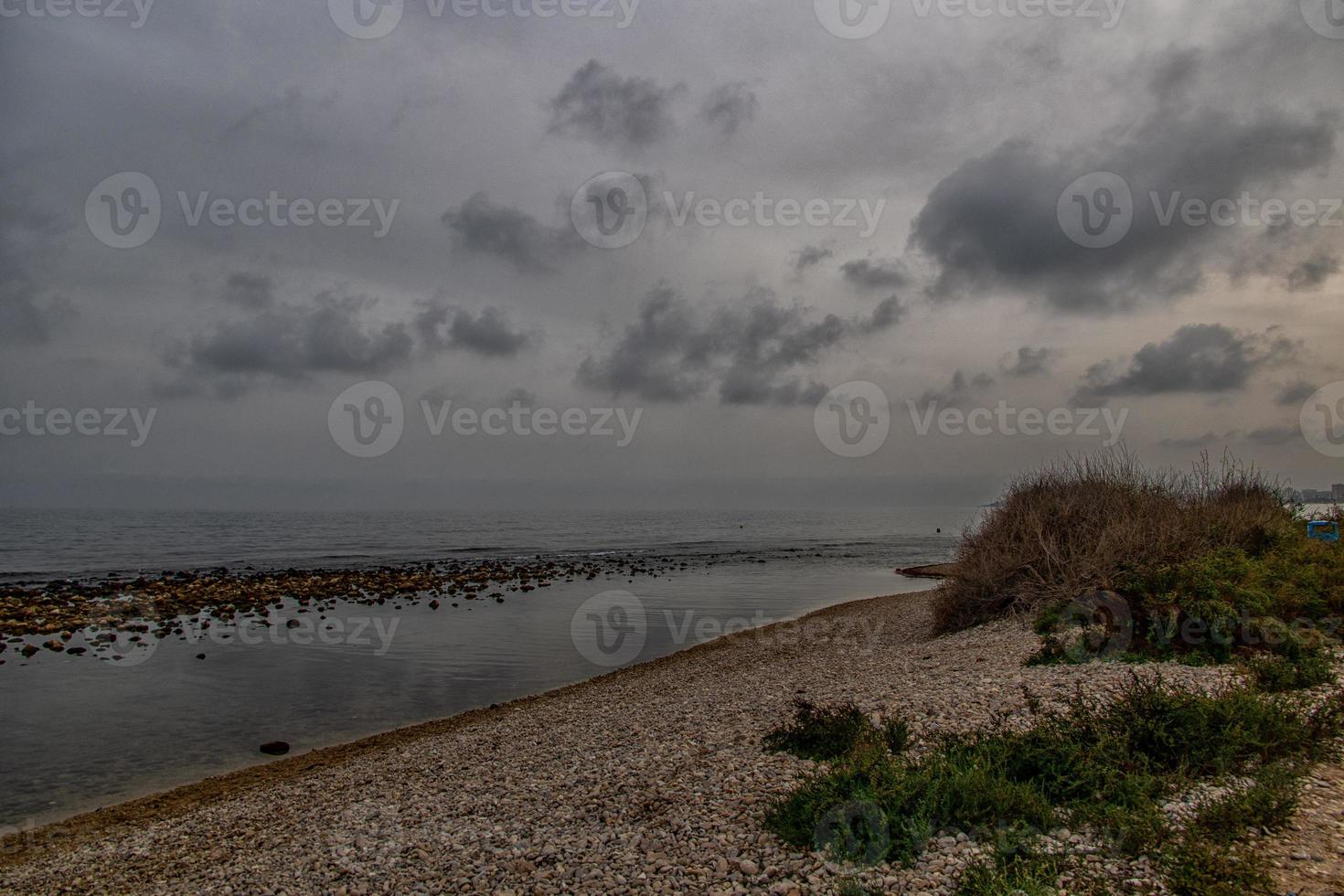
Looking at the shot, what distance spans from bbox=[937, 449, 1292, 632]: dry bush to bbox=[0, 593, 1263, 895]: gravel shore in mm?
3692

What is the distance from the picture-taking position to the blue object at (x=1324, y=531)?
20.2 metres

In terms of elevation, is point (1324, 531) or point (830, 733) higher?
point (1324, 531)

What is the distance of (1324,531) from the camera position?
68.5 feet

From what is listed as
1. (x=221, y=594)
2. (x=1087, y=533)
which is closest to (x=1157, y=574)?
(x=1087, y=533)

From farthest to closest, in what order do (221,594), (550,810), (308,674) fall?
(221,594)
(308,674)
(550,810)

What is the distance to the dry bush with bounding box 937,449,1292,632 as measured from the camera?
1666 centimetres

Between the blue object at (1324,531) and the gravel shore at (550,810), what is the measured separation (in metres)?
12.2

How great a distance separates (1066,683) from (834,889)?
21.0 feet

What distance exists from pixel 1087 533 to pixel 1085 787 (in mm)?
13586

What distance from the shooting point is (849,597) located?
3338cm

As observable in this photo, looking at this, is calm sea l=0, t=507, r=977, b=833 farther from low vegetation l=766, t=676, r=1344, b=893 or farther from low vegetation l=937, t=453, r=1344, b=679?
low vegetation l=766, t=676, r=1344, b=893

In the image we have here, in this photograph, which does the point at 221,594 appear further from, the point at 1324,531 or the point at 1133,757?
the point at 1324,531

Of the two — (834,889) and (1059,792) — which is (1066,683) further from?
(834,889)

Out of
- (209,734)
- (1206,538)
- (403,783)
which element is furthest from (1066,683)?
(209,734)
